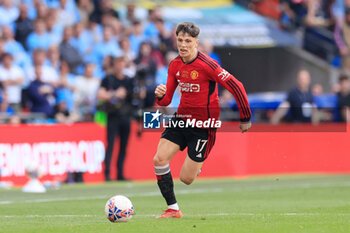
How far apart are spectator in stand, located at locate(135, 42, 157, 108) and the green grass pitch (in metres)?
2.22

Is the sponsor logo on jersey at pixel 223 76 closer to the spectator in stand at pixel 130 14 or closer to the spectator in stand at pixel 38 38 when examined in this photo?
the spectator in stand at pixel 38 38

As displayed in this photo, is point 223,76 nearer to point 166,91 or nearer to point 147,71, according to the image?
point 166,91

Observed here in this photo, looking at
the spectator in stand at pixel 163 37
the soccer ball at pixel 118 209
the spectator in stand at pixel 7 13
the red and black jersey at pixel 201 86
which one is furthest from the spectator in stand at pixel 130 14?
the soccer ball at pixel 118 209

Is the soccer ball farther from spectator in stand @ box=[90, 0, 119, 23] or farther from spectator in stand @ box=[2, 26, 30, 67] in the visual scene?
spectator in stand @ box=[90, 0, 119, 23]

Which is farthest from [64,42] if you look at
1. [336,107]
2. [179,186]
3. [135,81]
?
[336,107]

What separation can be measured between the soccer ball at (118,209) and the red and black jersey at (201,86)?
1.66 m

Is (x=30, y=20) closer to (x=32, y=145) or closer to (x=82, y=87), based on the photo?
(x=82, y=87)

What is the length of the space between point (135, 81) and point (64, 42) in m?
2.56

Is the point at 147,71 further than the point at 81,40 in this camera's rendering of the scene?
No

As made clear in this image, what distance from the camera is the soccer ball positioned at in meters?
9.23

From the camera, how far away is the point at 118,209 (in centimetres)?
926

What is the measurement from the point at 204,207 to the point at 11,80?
755 cm

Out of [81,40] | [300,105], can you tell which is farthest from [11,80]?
[300,105]

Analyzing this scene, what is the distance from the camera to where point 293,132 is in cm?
2055
